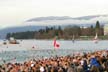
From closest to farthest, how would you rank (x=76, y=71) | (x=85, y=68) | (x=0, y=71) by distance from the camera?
(x=76, y=71)
(x=85, y=68)
(x=0, y=71)

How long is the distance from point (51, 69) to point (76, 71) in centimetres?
287

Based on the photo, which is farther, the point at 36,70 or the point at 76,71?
the point at 36,70

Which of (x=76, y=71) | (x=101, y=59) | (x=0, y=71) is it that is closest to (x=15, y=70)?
(x=0, y=71)

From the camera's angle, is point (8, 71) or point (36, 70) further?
point (8, 71)

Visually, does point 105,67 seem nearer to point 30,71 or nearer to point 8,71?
point 30,71

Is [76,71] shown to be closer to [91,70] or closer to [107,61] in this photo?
[91,70]

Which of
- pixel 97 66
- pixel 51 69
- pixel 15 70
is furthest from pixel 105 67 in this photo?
pixel 15 70

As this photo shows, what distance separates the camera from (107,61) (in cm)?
3594

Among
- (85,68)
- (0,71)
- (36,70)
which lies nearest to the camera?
(85,68)

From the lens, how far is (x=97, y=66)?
105 ft

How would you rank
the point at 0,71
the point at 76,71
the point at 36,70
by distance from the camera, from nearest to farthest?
the point at 76,71 → the point at 36,70 → the point at 0,71

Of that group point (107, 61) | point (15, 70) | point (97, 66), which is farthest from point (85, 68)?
point (15, 70)

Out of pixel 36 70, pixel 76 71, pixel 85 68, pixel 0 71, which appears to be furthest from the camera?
pixel 0 71

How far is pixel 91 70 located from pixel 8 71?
10.4m
